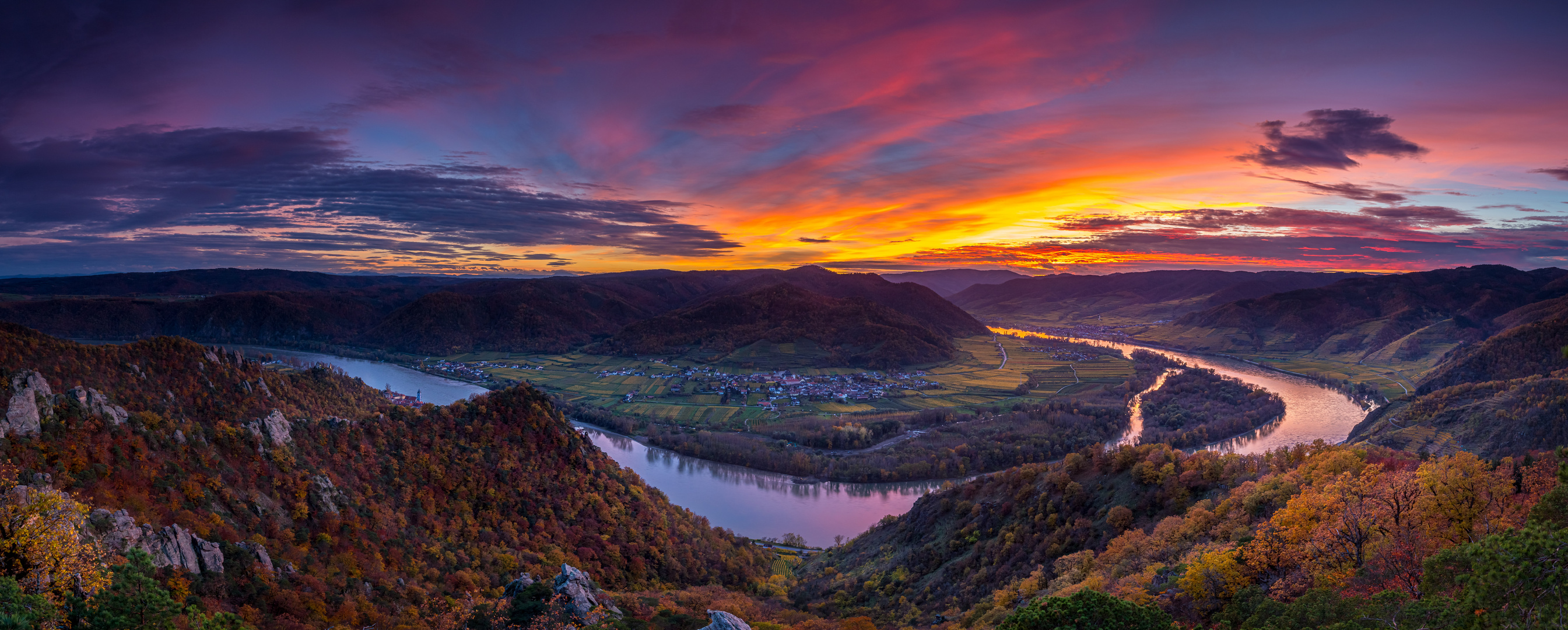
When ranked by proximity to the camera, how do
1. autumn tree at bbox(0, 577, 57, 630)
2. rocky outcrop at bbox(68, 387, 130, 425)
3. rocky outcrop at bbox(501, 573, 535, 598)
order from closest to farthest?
autumn tree at bbox(0, 577, 57, 630) → rocky outcrop at bbox(68, 387, 130, 425) → rocky outcrop at bbox(501, 573, 535, 598)

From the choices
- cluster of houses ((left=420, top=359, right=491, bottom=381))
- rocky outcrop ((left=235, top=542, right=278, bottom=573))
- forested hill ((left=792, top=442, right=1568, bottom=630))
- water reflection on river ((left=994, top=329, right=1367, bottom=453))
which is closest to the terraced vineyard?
cluster of houses ((left=420, top=359, right=491, bottom=381))

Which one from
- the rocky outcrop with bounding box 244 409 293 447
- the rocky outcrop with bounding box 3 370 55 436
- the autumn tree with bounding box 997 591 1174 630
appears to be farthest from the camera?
the rocky outcrop with bounding box 244 409 293 447

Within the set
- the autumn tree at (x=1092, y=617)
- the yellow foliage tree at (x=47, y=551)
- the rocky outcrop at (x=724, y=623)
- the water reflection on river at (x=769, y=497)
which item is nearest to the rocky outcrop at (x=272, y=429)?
the yellow foliage tree at (x=47, y=551)

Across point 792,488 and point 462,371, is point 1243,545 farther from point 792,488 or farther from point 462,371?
point 462,371

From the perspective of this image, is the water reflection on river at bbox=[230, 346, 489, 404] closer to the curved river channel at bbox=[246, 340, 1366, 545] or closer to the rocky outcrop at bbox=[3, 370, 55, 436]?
the curved river channel at bbox=[246, 340, 1366, 545]

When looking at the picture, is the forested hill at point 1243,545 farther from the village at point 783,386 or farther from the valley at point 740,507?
the village at point 783,386

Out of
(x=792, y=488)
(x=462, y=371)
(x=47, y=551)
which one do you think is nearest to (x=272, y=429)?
(x=47, y=551)
